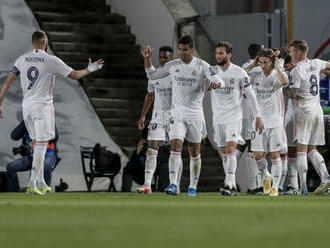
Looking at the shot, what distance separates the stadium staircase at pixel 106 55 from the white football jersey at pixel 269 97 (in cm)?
650

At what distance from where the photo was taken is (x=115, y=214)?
976cm

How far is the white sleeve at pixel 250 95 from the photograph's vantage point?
1716 centimetres

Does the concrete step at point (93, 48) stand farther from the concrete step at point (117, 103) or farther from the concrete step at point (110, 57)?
the concrete step at point (117, 103)

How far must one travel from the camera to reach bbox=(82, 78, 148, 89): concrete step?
26.8 m

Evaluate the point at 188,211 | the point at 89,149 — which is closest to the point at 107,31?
the point at 89,149

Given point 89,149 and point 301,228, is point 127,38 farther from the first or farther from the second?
point 301,228

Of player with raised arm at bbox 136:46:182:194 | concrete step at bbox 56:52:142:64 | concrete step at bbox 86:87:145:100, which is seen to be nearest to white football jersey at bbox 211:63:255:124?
player with raised arm at bbox 136:46:182:194

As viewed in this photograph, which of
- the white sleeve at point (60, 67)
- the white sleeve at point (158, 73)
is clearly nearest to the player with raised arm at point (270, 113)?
the white sleeve at point (158, 73)

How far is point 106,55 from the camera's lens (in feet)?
91.7

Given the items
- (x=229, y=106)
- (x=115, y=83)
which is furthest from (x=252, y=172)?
(x=115, y=83)

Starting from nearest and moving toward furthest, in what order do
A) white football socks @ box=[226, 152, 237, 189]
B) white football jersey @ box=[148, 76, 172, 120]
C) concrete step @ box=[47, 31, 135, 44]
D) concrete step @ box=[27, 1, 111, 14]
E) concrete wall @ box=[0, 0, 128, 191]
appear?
white football socks @ box=[226, 152, 237, 189] → white football jersey @ box=[148, 76, 172, 120] → concrete wall @ box=[0, 0, 128, 191] → concrete step @ box=[47, 31, 135, 44] → concrete step @ box=[27, 1, 111, 14]

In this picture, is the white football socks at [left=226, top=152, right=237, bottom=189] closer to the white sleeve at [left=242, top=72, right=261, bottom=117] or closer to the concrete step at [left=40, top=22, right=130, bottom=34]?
the white sleeve at [left=242, top=72, right=261, bottom=117]

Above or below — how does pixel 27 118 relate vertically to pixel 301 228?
above

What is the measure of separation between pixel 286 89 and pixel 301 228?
11.2m
